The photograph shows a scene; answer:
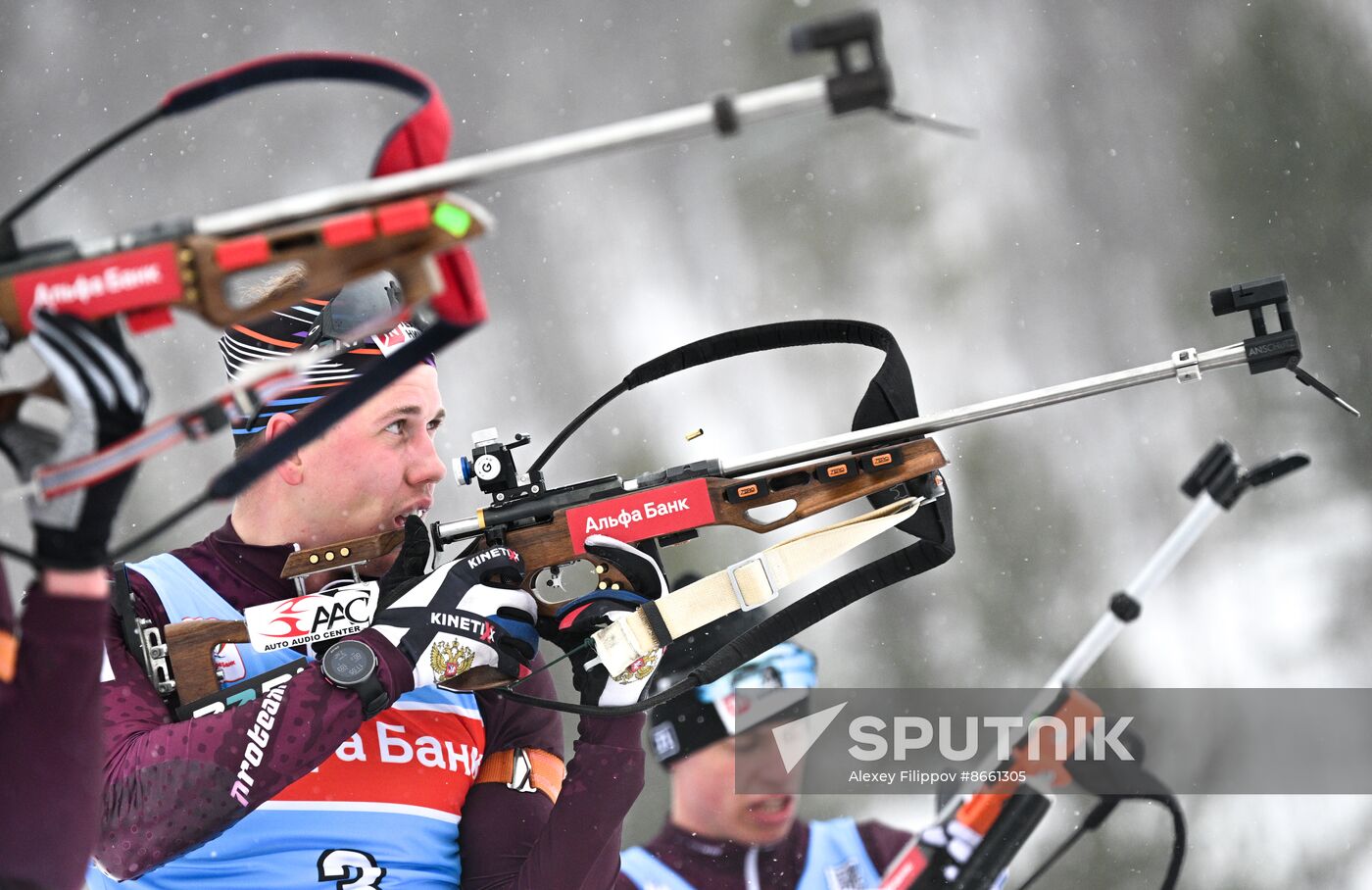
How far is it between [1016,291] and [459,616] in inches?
141

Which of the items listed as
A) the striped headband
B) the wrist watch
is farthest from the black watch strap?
the striped headband

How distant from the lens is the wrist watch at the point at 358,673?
200 centimetres

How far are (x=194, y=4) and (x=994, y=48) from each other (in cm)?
297

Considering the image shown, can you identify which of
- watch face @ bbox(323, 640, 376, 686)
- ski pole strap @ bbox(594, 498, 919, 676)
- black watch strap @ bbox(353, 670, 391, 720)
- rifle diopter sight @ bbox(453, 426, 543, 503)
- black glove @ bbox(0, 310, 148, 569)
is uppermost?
black glove @ bbox(0, 310, 148, 569)

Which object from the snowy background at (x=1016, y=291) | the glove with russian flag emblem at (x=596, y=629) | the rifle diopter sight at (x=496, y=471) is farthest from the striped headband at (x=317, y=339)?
the snowy background at (x=1016, y=291)

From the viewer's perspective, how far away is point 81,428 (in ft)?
4.52

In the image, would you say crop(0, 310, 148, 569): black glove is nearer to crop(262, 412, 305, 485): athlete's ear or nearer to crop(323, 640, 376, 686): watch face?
crop(323, 640, 376, 686): watch face

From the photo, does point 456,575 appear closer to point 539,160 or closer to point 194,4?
point 539,160

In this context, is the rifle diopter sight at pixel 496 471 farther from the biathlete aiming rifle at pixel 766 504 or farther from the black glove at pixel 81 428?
the black glove at pixel 81 428

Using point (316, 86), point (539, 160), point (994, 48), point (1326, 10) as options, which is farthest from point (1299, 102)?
point (539, 160)

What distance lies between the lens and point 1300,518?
5.14m

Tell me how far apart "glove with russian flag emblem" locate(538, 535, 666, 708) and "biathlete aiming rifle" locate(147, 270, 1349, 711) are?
1.6 inches

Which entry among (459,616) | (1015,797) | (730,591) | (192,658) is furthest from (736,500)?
(192,658)

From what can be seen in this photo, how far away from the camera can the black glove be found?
4.52ft
